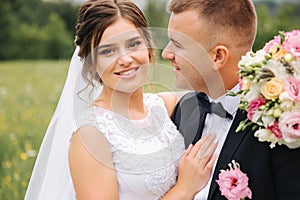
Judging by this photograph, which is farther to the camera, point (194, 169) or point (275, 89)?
point (194, 169)

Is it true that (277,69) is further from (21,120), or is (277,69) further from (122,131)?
(21,120)

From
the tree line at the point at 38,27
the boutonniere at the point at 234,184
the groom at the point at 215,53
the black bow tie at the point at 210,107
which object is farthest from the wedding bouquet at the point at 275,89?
the tree line at the point at 38,27

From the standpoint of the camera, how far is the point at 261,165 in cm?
297

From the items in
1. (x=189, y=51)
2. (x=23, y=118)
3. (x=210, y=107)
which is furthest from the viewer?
(x=23, y=118)

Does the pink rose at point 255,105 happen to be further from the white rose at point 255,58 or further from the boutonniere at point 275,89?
the white rose at point 255,58

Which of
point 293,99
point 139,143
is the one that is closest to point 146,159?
point 139,143

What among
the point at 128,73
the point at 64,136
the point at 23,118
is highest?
the point at 128,73

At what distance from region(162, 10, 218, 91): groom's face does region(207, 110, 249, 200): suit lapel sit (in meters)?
0.32

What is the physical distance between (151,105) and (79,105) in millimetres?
421

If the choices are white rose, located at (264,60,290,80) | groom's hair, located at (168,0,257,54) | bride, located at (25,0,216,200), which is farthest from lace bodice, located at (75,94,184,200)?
white rose, located at (264,60,290,80)

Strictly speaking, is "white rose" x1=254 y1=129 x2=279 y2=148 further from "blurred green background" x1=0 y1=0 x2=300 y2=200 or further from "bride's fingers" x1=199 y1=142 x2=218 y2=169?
"blurred green background" x1=0 y1=0 x2=300 y2=200

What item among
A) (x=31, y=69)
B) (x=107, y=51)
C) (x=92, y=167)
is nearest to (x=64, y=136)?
(x=92, y=167)

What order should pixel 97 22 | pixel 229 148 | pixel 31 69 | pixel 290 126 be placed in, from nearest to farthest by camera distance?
pixel 290 126
pixel 229 148
pixel 97 22
pixel 31 69

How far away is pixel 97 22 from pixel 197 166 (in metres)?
0.90
